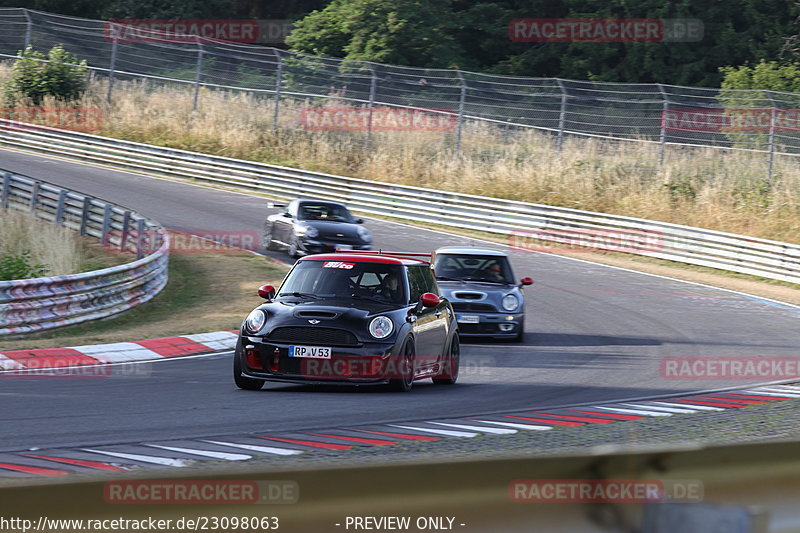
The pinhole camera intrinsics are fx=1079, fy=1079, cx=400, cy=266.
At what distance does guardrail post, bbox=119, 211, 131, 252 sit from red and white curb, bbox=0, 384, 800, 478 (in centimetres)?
1386

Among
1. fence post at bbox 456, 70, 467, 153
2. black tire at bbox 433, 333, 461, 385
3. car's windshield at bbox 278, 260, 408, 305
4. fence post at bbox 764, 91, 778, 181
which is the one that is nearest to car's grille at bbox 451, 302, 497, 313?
black tire at bbox 433, 333, 461, 385

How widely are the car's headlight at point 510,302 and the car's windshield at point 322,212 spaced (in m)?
8.18

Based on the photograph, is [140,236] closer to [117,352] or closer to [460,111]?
[117,352]

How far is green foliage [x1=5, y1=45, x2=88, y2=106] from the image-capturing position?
4254cm

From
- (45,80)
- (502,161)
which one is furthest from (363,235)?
(45,80)

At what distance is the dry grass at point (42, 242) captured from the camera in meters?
19.7

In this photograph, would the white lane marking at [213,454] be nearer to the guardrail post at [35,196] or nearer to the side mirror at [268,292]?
the side mirror at [268,292]

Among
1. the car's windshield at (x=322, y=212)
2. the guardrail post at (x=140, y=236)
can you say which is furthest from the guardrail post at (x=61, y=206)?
the car's windshield at (x=322, y=212)

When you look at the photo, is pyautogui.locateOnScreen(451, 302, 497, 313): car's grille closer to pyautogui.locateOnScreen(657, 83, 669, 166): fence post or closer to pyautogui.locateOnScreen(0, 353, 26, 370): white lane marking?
A: pyautogui.locateOnScreen(0, 353, 26, 370): white lane marking

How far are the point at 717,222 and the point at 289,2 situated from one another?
38.4 m

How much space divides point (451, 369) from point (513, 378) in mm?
919

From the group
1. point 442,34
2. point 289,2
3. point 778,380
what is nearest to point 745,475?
point 778,380

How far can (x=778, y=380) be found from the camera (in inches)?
548

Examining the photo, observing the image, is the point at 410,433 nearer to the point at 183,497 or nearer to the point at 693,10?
the point at 183,497
